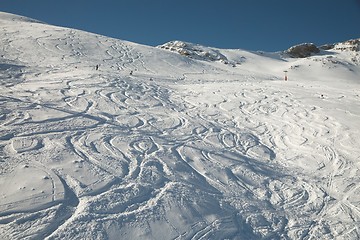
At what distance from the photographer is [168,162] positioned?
18.2ft

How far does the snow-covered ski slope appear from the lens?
3809 millimetres

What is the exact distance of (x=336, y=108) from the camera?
10305 mm

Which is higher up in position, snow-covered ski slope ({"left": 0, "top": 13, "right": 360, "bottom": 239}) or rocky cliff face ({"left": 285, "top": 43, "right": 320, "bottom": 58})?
rocky cliff face ({"left": 285, "top": 43, "right": 320, "bottom": 58})

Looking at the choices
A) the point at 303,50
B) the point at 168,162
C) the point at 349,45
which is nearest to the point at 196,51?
the point at 303,50

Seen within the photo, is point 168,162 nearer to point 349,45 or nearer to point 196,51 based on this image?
point 196,51

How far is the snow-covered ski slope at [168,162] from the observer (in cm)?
381

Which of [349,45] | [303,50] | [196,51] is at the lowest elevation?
[303,50]

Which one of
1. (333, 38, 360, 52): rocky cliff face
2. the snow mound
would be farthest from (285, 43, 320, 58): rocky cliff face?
the snow mound

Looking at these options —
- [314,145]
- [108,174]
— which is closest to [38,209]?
[108,174]

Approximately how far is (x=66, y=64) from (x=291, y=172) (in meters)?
13.8

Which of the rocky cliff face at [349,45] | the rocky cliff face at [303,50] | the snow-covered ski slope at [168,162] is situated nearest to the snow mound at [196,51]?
the rocky cliff face at [303,50]

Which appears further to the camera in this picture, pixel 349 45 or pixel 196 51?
pixel 349 45

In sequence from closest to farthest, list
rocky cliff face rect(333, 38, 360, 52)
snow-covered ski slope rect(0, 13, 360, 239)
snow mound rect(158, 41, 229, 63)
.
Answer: snow-covered ski slope rect(0, 13, 360, 239)
snow mound rect(158, 41, 229, 63)
rocky cliff face rect(333, 38, 360, 52)

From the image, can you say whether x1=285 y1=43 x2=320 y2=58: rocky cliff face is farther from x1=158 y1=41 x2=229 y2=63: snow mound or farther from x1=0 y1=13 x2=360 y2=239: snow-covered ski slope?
x1=0 y1=13 x2=360 y2=239: snow-covered ski slope
